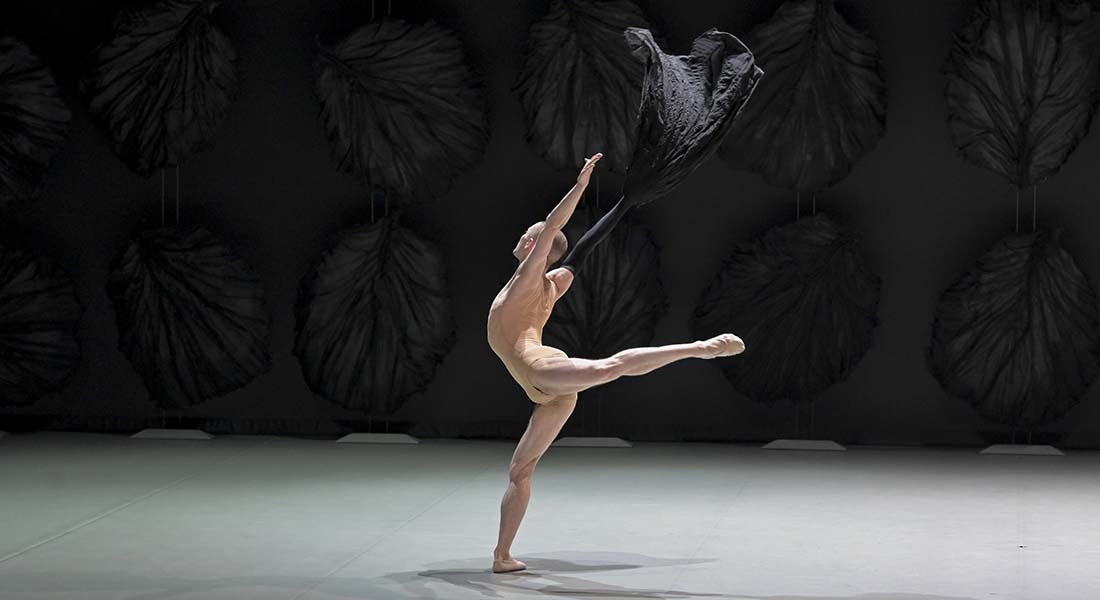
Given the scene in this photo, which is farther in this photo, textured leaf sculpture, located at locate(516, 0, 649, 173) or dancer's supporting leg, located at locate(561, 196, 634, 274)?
textured leaf sculpture, located at locate(516, 0, 649, 173)

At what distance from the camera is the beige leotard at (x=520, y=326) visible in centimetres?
568

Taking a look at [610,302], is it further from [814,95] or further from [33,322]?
[33,322]

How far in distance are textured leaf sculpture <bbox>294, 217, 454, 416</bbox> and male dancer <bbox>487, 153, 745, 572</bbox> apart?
3023mm

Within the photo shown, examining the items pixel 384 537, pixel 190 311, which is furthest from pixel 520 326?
pixel 190 311

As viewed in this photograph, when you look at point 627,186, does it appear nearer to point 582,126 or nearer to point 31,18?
point 582,126

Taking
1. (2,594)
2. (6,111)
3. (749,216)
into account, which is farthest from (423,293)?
(2,594)

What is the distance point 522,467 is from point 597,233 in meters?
0.87

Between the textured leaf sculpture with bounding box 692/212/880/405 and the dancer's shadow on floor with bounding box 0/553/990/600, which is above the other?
the textured leaf sculpture with bounding box 692/212/880/405

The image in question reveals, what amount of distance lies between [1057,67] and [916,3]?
0.81 metres

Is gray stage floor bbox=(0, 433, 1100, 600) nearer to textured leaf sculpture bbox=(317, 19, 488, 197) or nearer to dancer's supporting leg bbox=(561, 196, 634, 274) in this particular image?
dancer's supporting leg bbox=(561, 196, 634, 274)

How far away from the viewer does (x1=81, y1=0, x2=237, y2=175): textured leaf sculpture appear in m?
8.89

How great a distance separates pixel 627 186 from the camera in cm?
581

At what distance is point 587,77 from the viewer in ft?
28.2

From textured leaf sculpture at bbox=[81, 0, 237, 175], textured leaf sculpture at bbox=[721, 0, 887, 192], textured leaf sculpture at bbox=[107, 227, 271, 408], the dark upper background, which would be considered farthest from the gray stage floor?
textured leaf sculpture at bbox=[81, 0, 237, 175]
